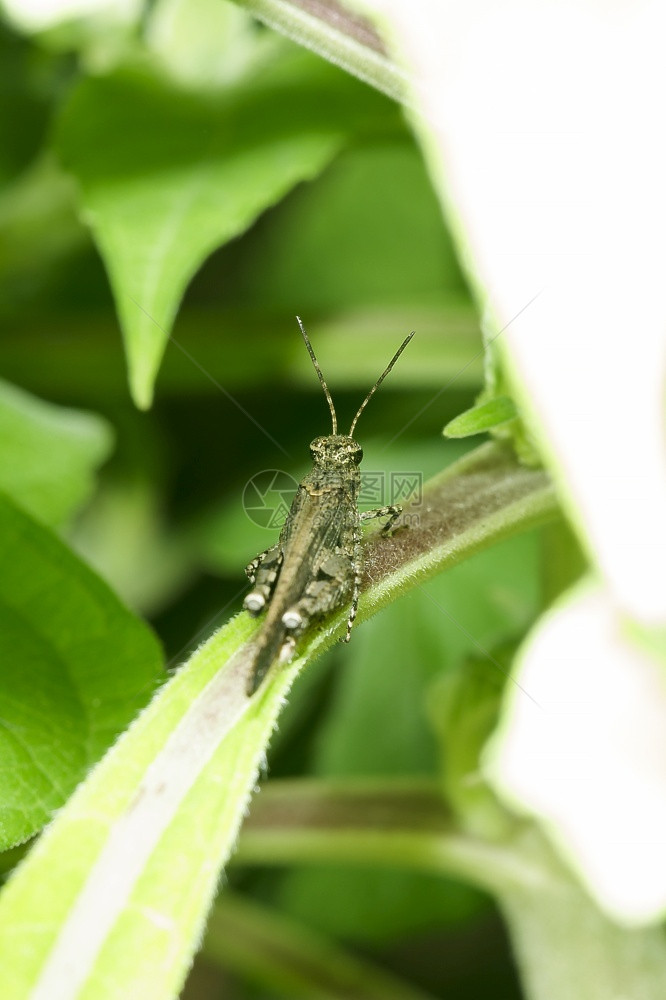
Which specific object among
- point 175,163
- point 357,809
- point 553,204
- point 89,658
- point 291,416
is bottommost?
point 357,809

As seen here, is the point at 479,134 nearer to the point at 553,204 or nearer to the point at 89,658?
the point at 553,204

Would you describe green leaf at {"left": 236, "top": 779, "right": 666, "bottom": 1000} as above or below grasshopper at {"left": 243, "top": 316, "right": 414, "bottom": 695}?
below

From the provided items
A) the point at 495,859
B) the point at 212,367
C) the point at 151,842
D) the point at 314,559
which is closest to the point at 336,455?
the point at 314,559

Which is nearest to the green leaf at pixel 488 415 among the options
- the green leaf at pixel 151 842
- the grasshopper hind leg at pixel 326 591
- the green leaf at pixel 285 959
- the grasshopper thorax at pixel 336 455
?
the green leaf at pixel 151 842

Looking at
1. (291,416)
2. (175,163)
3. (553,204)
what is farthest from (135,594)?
(553,204)

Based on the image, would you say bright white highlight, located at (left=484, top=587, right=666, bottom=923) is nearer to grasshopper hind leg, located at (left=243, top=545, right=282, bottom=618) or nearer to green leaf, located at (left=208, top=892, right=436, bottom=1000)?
grasshopper hind leg, located at (left=243, top=545, right=282, bottom=618)

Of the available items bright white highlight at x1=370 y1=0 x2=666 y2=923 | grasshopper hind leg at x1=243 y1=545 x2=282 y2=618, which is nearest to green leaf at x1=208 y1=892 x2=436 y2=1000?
grasshopper hind leg at x1=243 y1=545 x2=282 y2=618

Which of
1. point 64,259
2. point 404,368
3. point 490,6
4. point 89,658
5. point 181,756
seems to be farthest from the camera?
point 64,259
